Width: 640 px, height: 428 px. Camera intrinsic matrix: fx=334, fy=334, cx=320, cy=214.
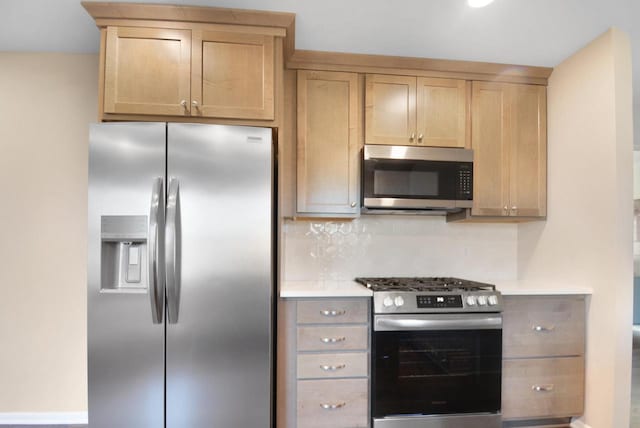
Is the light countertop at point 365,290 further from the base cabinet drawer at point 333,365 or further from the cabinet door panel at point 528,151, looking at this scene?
the cabinet door panel at point 528,151

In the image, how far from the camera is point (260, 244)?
1738mm

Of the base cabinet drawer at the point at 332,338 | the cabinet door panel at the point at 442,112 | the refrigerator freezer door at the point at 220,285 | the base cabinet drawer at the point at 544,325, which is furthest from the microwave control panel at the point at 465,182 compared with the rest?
the refrigerator freezer door at the point at 220,285

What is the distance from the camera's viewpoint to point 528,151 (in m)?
2.45

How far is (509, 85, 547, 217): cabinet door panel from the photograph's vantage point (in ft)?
7.99

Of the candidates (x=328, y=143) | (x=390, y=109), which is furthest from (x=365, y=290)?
(x=390, y=109)

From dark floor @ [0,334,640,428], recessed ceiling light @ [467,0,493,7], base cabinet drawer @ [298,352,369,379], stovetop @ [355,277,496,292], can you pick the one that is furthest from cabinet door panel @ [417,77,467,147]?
dark floor @ [0,334,640,428]

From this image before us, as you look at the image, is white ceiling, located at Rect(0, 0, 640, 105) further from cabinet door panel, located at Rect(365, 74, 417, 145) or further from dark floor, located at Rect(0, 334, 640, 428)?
dark floor, located at Rect(0, 334, 640, 428)

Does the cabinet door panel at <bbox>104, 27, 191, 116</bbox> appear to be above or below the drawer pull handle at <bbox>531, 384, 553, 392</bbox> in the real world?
above

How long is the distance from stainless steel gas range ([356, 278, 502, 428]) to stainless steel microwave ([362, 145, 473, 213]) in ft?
1.93

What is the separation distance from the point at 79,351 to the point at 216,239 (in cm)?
148

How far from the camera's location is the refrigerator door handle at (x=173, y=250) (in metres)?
1.66

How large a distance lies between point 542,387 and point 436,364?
0.73 metres

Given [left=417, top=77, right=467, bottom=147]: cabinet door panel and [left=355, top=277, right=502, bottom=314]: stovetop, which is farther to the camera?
[left=417, top=77, right=467, bottom=147]: cabinet door panel

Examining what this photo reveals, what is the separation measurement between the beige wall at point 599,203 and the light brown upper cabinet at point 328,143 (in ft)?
4.69
